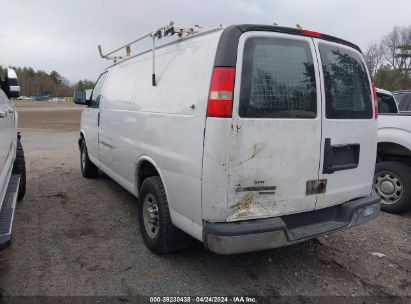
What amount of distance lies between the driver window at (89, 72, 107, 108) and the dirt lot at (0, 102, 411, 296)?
177 cm

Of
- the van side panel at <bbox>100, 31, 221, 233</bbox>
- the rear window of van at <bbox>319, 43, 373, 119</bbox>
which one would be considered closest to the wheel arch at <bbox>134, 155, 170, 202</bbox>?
the van side panel at <bbox>100, 31, 221, 233</bbox>

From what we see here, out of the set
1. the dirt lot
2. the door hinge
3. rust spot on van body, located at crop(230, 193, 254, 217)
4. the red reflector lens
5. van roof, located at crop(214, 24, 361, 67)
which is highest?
the red reflector lens

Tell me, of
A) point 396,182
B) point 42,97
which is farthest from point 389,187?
point 42,97

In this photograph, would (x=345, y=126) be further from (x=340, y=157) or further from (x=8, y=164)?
(x=8, y=164)

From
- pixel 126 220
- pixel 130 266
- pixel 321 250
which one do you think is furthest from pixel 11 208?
pixel 321 250

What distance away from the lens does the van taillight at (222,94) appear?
273cm

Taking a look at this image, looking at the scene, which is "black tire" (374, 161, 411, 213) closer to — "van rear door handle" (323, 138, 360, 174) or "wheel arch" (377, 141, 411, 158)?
"wheel arch" (377, 141, 411, 158)

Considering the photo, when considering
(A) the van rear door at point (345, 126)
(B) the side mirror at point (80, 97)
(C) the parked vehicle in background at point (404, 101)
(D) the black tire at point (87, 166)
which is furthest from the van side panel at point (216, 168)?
(C) the parked vehicle in background at point (404, 101)

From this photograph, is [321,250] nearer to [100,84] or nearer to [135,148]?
[135,148]

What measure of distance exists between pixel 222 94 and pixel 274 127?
0.50 meters

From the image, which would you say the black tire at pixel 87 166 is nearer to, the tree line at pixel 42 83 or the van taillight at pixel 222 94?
the van taillight at pixel 222 94

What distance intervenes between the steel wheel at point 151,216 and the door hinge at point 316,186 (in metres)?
1.46

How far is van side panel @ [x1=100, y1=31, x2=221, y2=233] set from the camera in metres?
2.92

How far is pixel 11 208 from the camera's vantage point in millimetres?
3314
